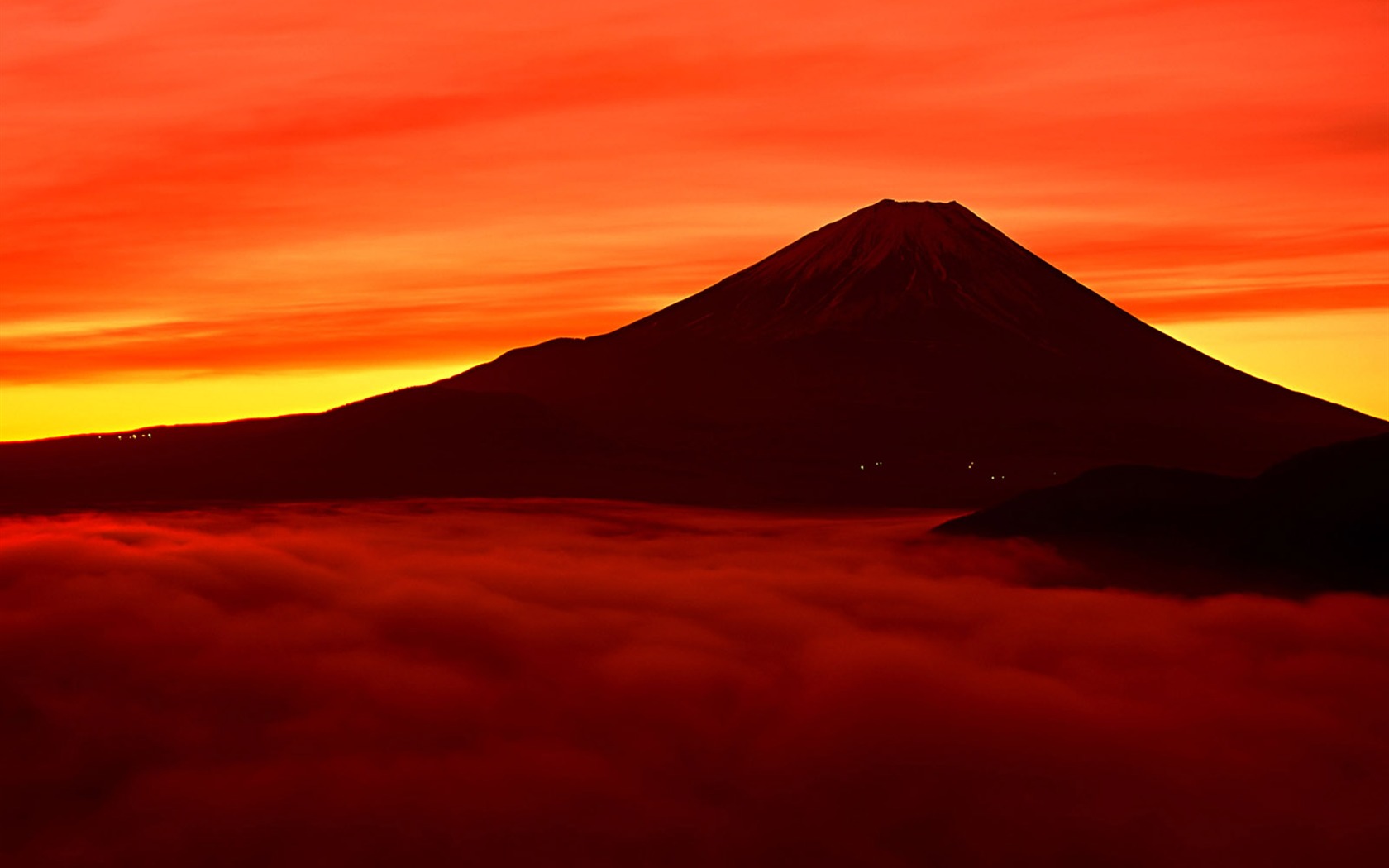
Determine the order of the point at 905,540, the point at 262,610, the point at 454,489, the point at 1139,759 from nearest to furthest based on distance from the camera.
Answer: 1. the point at 1139,759
2. the point at 262,610
3. the point at 905,540
4. the point at 454,489

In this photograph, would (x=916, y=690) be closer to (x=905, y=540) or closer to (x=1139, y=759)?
(x=1139, y=759)

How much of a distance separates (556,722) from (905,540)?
1489 inches

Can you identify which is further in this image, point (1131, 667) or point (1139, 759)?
point (1131, 667)

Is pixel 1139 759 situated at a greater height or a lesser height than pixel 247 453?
lesser

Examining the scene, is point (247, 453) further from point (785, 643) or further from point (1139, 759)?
point (1139, 759)

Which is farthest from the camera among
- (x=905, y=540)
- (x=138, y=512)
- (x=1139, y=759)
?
(x=138, y=512)

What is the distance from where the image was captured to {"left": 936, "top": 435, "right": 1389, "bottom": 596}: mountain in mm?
81500

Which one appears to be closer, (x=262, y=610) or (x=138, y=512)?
(x=262, y=610)

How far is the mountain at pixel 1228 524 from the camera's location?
267 ft

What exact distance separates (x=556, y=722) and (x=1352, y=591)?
38.4 meters

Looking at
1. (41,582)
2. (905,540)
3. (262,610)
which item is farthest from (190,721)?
(905,540)

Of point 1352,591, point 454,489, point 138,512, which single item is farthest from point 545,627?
point 454,489

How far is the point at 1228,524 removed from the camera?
287 feet

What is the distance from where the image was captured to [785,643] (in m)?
74.9
